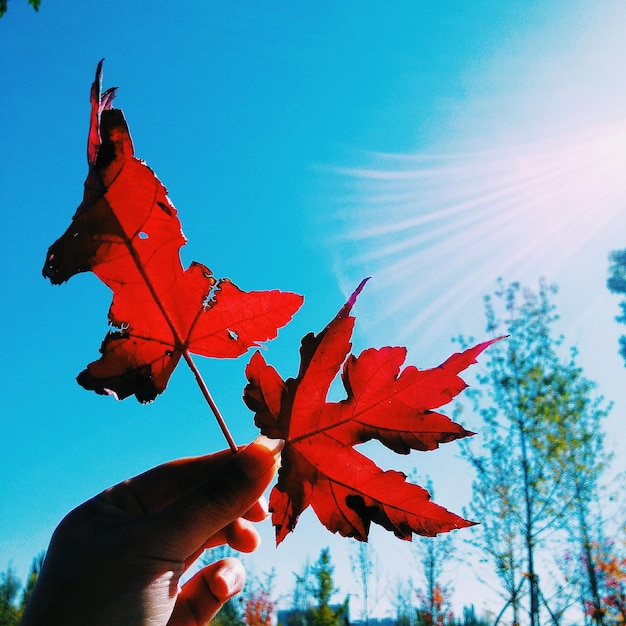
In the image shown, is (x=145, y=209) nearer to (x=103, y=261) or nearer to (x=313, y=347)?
(x=103, y=261)

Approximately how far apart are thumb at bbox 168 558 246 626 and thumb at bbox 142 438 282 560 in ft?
1.60

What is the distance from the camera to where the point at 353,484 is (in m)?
0.87

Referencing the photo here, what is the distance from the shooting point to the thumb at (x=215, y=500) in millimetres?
983

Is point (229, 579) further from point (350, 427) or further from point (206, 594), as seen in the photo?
point (350, 427)

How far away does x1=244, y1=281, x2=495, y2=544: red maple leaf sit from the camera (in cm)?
83

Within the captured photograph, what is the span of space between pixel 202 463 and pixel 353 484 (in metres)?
0.57

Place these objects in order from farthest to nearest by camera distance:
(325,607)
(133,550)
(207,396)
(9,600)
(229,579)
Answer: (9,600)
(325,607)
(229,579)
(133,550)
(207,396)

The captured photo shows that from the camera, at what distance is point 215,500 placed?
100 centimetres

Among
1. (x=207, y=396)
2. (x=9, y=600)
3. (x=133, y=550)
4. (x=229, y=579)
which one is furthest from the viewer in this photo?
(x=9, y=600)

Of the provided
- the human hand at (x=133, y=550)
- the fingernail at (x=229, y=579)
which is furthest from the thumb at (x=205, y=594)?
the human hand at (x=133, y=550)

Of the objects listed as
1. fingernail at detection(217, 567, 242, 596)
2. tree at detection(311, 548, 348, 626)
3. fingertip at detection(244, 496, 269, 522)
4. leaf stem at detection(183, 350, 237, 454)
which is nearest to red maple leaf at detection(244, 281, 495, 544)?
leaf stem at detection(183, 350, 237, 454)

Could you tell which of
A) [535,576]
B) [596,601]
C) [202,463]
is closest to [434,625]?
[596,601]

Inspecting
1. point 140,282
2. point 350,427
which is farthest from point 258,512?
point 140,282

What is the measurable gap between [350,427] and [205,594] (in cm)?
92
